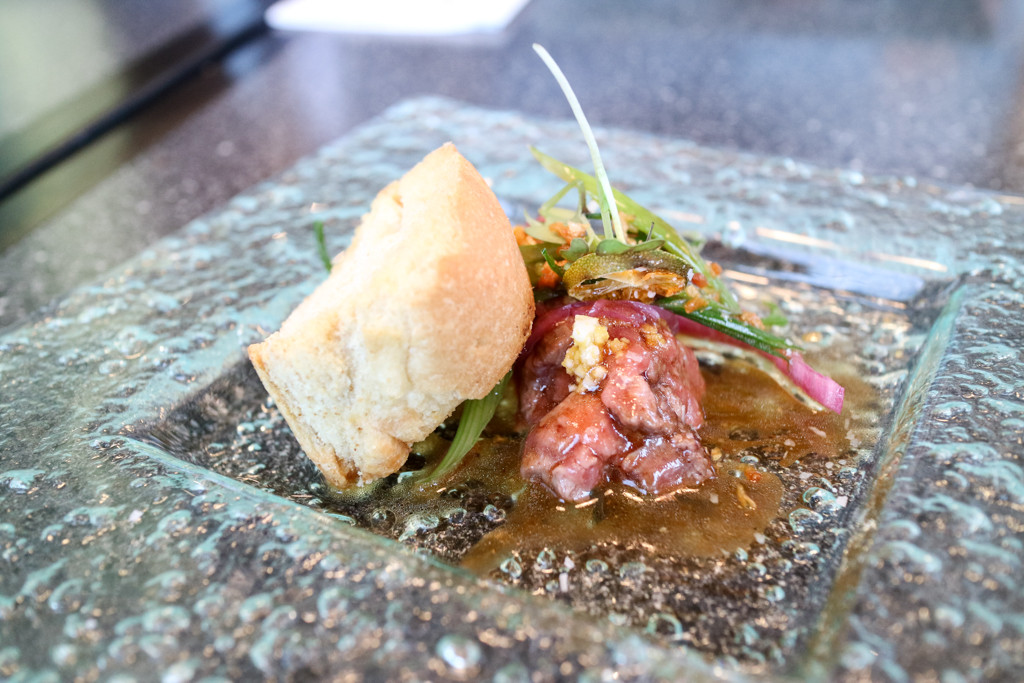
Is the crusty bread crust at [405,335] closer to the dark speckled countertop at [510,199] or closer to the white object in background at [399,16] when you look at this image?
the dark speckled countertop at [510,199]

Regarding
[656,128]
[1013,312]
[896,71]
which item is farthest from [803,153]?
[1013,312]

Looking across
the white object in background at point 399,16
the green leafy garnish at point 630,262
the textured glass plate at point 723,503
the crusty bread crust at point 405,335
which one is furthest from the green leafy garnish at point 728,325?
the white object in background at point 399,16

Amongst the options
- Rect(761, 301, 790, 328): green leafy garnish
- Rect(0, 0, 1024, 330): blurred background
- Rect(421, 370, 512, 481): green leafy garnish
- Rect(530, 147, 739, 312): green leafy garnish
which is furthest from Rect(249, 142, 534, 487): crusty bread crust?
Rect(0, 0, 1024, 330): blurred background

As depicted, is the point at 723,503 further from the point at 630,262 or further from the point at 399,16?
the point at 399,16

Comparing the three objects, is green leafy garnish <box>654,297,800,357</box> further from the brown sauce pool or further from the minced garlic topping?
the minced garlic topping

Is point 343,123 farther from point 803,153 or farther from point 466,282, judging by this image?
point 466,282

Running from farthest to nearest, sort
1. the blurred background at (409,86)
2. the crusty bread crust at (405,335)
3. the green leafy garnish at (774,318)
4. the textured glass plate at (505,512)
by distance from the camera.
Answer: the blurred background at (409,86) < the green leafy garnish at (774,318) < the crusty bread crust at (405,335) < the textured glass plate at (505,512)

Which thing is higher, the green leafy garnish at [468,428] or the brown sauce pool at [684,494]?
the green leafy garnish at [468,428]

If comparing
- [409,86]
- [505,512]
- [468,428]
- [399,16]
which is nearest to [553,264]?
[468,428]
